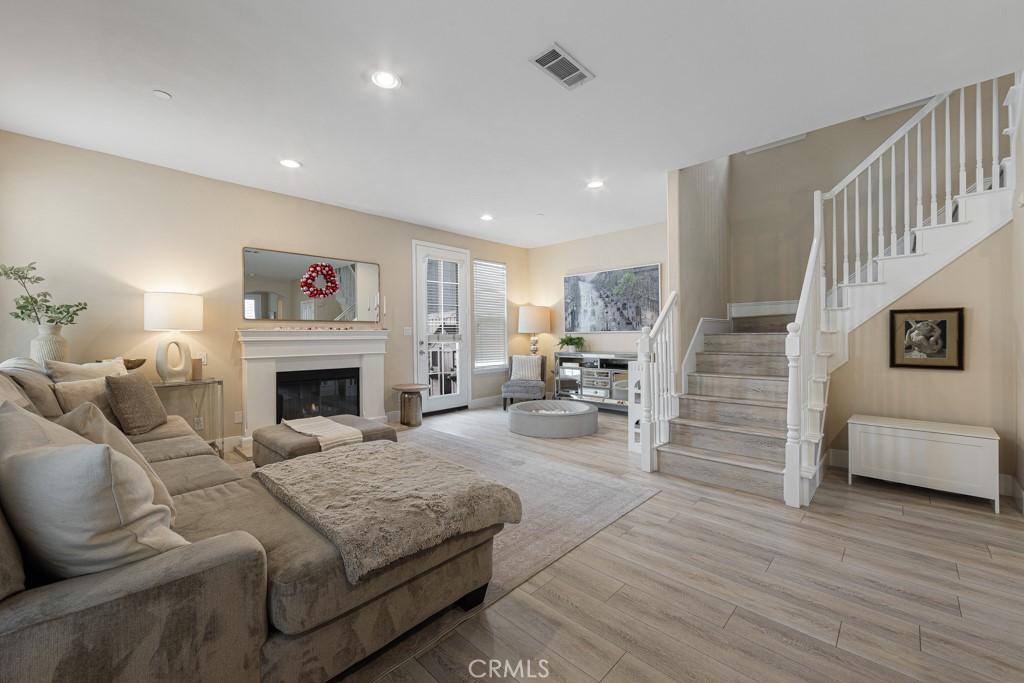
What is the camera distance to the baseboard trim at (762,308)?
15.0ft

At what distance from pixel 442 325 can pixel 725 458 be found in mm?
4079

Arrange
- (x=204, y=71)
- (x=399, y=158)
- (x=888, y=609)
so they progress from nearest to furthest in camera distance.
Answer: (x=888, y=609) < (x=204, y=71) < (x=399, y=158)

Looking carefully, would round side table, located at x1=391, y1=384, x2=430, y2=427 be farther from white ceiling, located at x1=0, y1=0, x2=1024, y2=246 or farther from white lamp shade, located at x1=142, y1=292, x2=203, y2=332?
white ceiling, located at x1=0, y1=0, x2=1024, y2=246

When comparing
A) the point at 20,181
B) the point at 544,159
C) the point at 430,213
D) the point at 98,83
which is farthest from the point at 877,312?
the point at 20,181

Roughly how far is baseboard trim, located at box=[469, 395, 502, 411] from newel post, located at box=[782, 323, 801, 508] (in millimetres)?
4359

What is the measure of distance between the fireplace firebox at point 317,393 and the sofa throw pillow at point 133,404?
1.56 m

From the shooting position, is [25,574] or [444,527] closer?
[25,574]

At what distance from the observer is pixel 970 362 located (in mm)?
2984

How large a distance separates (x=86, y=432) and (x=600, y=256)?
5995mm

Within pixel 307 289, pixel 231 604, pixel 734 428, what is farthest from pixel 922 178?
pixel 307 289

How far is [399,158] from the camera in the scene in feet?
11.8

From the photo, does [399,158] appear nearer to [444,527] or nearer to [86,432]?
[86,432]

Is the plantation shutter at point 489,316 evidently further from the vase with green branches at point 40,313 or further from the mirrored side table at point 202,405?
the vase with green branches at point 40,313

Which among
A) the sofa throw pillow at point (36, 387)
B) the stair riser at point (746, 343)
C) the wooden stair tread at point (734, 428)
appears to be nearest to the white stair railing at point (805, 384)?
the wooden stair tread at point (734, 428)
